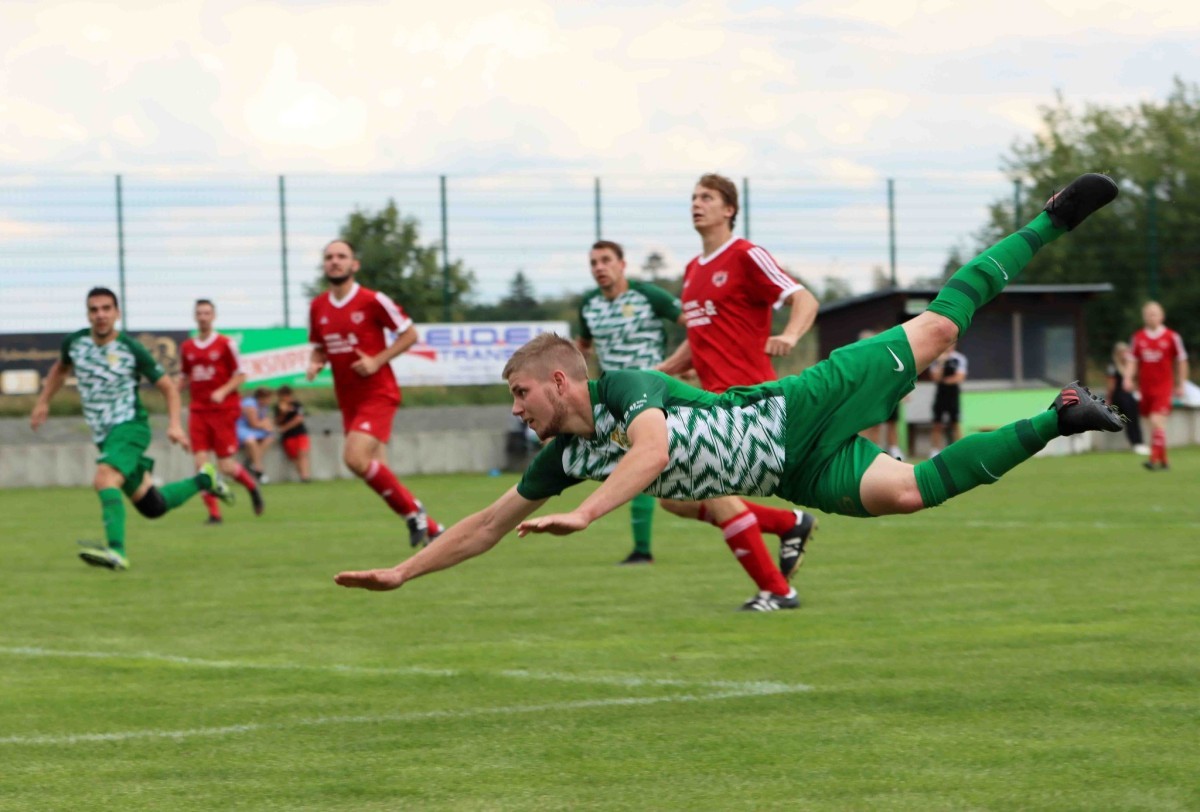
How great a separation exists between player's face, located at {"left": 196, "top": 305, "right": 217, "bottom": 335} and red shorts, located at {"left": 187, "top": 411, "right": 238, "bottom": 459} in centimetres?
88

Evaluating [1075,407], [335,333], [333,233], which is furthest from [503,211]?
[1075,407]

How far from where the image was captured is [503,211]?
25266mm

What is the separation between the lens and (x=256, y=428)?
2514 centimetres

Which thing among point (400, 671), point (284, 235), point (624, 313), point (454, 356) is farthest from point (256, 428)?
point (400, 671)

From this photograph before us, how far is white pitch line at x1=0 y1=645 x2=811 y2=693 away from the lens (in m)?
6.61

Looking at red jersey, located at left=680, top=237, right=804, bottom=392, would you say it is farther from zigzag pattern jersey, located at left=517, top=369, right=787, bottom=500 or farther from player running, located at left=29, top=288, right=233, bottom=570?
player running, located at left=29, top=288, right=233, bottom=570

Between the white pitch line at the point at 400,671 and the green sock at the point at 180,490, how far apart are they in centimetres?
552

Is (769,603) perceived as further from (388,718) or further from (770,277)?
(388,718)

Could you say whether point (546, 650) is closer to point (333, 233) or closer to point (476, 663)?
point (476, 663)

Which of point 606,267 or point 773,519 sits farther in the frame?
point 606,267

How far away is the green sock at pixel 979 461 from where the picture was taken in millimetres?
6008

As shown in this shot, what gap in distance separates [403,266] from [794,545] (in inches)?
671

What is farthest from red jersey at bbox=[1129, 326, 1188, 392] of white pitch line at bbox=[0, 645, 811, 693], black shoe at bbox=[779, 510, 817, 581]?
white pitch line at bbox=[0, 645, 811, 693]

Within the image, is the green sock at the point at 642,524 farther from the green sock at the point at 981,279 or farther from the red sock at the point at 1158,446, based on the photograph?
the red sock at the point at 1158,446
